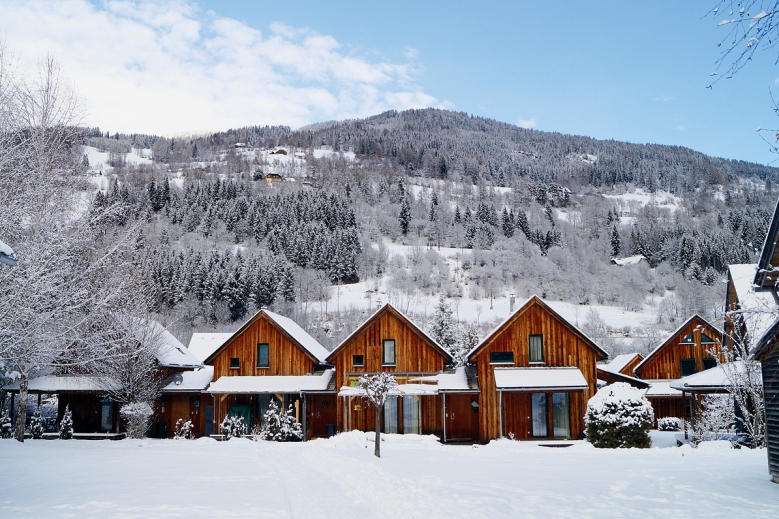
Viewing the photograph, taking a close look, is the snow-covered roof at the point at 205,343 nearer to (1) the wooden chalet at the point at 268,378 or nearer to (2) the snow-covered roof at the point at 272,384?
(1) the wooden chalet at the point at 268,378

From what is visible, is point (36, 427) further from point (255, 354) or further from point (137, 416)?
point (255, 354)

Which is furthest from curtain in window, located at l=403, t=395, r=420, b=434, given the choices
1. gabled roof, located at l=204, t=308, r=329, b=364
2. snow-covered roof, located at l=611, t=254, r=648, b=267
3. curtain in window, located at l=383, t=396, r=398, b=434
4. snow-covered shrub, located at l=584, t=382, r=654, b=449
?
snow-covered roof, located at l=611, t=254, r=648, b=267

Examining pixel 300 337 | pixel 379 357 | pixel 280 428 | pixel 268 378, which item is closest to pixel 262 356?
pixel 268 378

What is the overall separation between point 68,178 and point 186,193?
4686 inches

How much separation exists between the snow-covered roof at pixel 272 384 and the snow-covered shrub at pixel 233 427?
1.67 meters

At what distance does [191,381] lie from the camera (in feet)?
105

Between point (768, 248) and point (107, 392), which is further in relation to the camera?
point (107, 392)

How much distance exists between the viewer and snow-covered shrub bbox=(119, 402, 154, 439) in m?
25.9

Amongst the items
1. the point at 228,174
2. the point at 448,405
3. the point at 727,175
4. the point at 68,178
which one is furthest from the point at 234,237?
the point at 727,175

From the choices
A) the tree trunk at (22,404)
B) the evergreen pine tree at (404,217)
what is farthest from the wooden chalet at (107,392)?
the evergreen pine tree at (404,217)

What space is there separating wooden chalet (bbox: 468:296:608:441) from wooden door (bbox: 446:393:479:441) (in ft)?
3.12

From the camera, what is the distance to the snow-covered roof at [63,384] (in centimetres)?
2883

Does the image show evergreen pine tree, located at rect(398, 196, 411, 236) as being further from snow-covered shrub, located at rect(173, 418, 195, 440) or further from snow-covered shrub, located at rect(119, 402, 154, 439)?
snow-covered shrub, located at rect(119, 402, 154, 439)

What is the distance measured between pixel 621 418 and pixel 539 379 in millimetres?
5949
